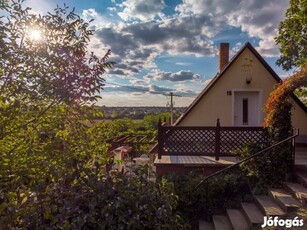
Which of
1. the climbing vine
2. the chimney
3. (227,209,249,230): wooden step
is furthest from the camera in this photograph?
the chimney

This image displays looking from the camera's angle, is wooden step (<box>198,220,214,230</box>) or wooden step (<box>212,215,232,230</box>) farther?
wooden step (<box>198,220,214,230</box>)

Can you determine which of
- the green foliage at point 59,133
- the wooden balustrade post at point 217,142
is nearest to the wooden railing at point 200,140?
the wooden balustrade post at point 217,142

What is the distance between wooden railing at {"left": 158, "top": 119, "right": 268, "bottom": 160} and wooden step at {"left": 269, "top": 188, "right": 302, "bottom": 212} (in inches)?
101

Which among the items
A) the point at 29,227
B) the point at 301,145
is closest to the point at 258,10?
the point at 301,145

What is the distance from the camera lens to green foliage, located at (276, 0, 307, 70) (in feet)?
43.4

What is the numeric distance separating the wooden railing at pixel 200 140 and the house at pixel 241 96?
3134 millimetres

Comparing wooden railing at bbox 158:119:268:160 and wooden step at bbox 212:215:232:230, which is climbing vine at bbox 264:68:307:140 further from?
wooden step at bbox 212:215:232:230

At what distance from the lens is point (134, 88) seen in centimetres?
2853

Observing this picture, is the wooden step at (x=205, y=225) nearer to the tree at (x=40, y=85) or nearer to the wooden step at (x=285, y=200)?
the wooden step at (x=285, y=200)

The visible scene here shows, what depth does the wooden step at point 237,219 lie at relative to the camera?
5.65m

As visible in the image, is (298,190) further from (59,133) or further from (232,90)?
(232,90)

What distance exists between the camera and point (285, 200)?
5.93 metres

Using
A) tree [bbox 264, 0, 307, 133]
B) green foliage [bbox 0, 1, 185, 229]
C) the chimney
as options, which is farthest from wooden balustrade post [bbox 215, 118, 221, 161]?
the chimney

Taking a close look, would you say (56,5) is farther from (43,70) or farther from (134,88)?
(134,88)
